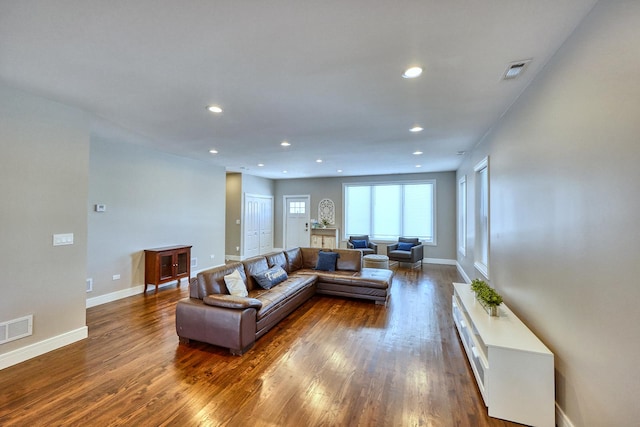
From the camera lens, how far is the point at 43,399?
2.11 m

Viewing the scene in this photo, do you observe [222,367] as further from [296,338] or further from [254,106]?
[254,106]

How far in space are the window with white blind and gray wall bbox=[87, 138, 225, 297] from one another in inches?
173

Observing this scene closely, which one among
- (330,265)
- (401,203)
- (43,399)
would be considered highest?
(401,203)

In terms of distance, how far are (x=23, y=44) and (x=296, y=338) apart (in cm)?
349

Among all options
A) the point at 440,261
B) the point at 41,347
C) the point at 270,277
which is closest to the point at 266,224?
the point at 270,277

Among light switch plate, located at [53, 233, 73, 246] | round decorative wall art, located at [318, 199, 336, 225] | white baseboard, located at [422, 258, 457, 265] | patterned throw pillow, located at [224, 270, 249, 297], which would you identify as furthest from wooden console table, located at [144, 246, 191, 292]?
white baseboard, located at [422, 258, 457, 265]

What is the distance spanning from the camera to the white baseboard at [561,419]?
1.77 metres

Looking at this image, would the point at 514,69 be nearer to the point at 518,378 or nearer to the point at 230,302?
the point at 518,378

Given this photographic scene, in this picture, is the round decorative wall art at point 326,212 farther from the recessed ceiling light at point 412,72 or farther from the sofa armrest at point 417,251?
the recessed ceiling light at point 412,72

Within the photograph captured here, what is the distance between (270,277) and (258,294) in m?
0.41

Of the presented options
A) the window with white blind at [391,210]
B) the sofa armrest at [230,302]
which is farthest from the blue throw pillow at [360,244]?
the sofa armrest at [230,302]

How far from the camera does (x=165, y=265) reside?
5.09 metres

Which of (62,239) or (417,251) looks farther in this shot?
(417,251)

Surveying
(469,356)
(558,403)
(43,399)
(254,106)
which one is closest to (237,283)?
(43,399)
